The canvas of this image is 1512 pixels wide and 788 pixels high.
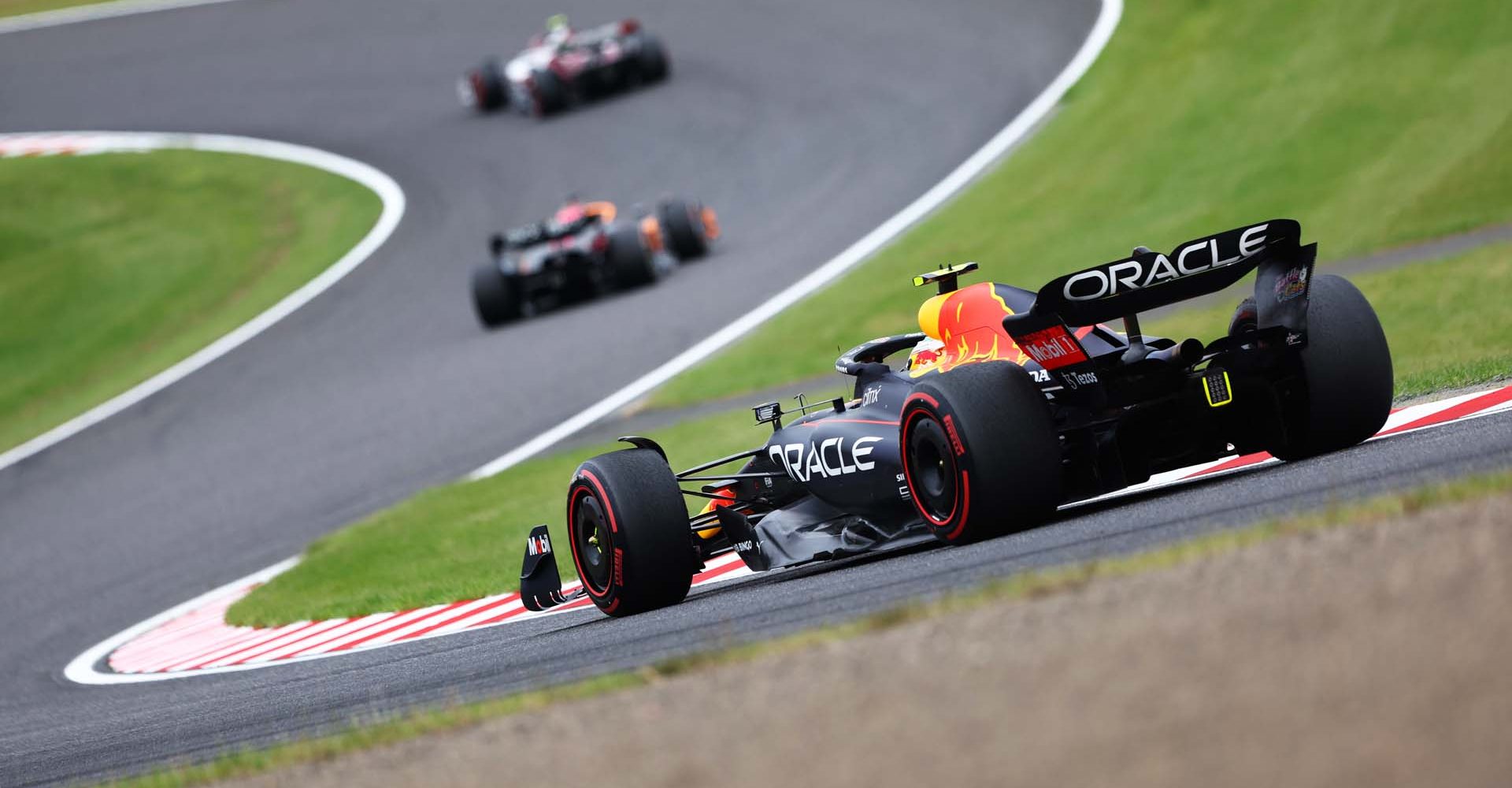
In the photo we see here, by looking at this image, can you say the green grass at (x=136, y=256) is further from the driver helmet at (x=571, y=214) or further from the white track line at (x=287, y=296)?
the driver helmet at (x=571, y=214)

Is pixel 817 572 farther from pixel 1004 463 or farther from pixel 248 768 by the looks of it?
pixel 248 768

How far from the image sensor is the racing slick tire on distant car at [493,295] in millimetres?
21766

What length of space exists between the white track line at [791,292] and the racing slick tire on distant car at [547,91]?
3.32 m

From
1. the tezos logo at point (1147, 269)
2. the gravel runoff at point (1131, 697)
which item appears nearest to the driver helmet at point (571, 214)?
the tezos logo at point (1147, 269)

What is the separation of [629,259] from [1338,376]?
610 inches

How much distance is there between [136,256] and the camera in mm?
28703

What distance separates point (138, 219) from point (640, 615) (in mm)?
24595

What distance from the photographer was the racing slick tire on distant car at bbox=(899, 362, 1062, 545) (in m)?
6.79

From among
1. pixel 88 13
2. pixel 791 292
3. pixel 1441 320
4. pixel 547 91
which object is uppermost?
pixel 88 13

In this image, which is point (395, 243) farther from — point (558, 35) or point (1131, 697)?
point (1131, 697)

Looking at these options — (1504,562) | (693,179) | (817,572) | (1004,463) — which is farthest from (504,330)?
(1504,562)

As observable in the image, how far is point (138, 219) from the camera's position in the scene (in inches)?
1194

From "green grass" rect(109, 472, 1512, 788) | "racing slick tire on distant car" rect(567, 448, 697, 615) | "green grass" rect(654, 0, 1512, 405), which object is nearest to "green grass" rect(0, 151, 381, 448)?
"green grass" rect(654, 0, 1512, 405)

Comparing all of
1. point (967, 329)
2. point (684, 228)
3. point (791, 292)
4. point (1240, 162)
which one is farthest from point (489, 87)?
point (967, 329)
